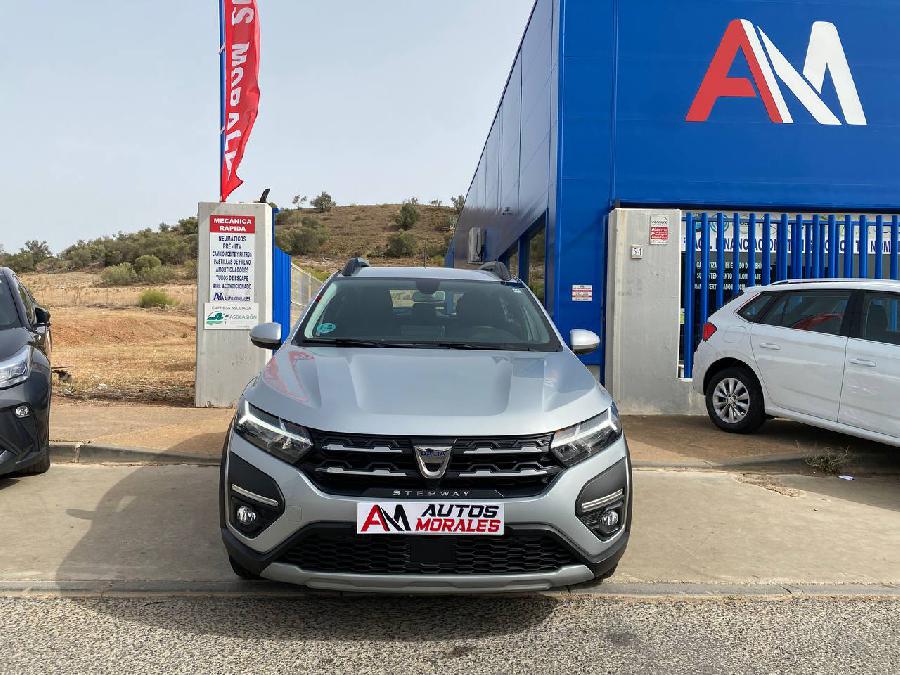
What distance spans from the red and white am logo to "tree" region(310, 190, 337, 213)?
228ft

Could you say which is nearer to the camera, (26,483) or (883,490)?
(26,483)

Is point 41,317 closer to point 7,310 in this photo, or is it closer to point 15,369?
point 7,310

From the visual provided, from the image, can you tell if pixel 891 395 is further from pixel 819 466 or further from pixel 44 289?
pixel 44 289

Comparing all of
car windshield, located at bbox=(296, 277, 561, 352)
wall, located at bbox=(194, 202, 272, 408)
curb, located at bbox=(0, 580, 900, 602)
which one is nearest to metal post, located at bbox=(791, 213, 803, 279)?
car windshield, located at bbox=(296, 277, 561, 352)

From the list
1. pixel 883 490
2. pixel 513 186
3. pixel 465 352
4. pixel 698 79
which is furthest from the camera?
pixel 513 186

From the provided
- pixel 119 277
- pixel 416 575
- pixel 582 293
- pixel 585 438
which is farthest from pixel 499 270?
pixel 119 277

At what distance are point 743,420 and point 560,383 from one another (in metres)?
5.09

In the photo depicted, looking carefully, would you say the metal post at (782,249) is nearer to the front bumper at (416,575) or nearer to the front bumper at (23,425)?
the front bumper at (416,575)

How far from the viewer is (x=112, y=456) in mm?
6727

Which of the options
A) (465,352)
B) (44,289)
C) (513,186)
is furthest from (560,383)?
(44,289)

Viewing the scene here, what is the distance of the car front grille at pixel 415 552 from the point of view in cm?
317

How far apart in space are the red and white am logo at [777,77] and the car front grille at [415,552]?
874cm

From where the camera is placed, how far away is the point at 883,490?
6.38 m

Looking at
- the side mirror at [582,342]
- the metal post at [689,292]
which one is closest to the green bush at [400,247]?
the metal post at [689,292]
